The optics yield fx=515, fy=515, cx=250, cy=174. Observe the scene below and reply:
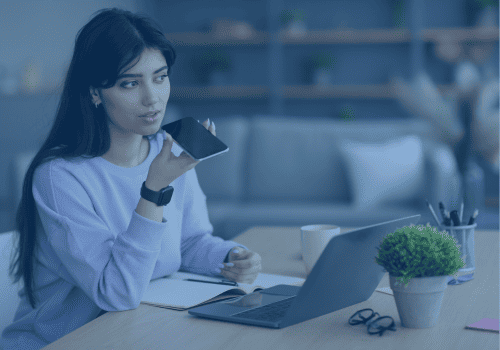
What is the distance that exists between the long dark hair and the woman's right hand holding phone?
0.20m

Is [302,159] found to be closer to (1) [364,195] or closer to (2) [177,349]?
(1) [364,195]

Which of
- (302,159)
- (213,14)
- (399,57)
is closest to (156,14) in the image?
(213,14)

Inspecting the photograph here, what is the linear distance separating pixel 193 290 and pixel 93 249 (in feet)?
0.60

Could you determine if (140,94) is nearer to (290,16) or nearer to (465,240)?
(465,240)

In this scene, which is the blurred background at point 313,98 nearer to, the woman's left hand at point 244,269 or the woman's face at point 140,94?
the woman's face at point 140,94

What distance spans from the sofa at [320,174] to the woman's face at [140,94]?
176 cm

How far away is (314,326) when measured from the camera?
2.32 ft

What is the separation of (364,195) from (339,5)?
113 inches

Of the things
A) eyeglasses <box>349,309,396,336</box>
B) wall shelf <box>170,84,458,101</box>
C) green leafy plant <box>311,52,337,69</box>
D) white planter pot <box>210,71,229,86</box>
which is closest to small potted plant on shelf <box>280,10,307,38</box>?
green leafy plant <box>311,52,337,69</box>

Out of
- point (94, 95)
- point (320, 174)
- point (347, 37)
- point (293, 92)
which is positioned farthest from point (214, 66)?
point (94, 95)

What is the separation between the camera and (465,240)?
0.95m

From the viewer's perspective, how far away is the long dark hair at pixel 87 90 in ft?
3.18

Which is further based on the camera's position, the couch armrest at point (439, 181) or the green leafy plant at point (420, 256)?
the couch armrest at point (439, 181)

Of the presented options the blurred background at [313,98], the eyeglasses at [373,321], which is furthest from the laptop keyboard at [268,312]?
the blurred background at [313,98]
